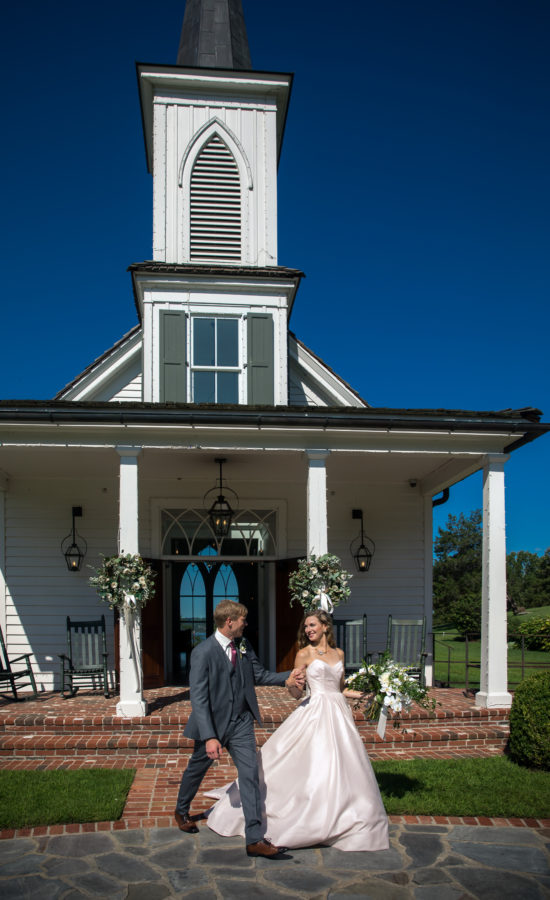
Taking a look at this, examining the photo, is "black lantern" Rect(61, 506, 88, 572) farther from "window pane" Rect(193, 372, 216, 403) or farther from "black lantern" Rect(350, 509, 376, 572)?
"black lantern" Rect(350, 509, 376, 572)

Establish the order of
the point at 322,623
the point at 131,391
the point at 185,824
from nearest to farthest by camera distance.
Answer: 1. the point at 185,824
2. the point at 322,623
3. the point at 131,391

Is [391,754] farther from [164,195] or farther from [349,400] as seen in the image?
[164,195]

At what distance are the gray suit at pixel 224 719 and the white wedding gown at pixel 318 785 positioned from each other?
13.5 inches

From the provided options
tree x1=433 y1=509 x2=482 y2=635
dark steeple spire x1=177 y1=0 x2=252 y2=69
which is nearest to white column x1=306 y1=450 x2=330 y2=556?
dark steeple spire x1=177 y1=0 x2=252 y2=69

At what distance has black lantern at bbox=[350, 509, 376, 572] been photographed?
12.6 metres

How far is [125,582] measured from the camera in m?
8.88

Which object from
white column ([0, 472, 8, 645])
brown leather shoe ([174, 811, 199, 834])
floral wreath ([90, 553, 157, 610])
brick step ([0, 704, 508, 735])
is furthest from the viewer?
white column ([0, 472, 8, 645])

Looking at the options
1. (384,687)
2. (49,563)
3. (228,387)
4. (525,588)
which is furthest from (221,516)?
(525,588)

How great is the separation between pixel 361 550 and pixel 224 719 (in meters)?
7.72

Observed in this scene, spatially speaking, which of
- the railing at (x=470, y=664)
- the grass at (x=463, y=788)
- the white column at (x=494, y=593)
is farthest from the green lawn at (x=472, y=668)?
the grass at (x=463, y=788)

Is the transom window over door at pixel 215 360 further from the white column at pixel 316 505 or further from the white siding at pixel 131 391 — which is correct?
the white column at pixel 316 505

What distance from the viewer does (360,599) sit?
1268 centimetres

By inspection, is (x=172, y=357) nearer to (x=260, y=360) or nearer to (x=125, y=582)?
(x=260, y=360)

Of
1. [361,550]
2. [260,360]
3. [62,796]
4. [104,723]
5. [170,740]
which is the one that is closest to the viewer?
[62,796]
